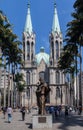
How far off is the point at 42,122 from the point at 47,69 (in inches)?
Result: 4732

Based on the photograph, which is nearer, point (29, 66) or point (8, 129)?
point (8, 129)

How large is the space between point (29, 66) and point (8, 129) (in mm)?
115791

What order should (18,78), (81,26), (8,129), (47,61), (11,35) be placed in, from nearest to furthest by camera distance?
(8,129) → (81,26) → (11,35) → (18,78) → (47,61)

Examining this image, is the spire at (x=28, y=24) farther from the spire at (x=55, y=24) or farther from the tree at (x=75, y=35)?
the tree at (x=75, y=35)

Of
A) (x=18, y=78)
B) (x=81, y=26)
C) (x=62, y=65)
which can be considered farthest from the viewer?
(x=18, y=78)

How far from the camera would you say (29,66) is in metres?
146

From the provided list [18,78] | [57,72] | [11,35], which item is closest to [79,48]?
[11,35]

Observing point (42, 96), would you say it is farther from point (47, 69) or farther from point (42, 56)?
point (42, 56)

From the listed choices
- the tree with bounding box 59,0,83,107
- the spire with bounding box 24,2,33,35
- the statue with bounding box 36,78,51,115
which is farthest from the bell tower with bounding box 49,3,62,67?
the statue with bounding box 36,78,51,115

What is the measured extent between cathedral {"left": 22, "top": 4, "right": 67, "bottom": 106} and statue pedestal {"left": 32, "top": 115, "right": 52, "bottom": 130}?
11053 cm

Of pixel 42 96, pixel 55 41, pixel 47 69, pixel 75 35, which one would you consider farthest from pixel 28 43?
pixel 42 96

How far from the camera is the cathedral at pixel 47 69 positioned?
144125 mm

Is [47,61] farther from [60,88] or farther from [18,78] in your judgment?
[18,78]

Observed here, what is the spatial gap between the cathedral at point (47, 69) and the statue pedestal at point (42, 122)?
363ft
